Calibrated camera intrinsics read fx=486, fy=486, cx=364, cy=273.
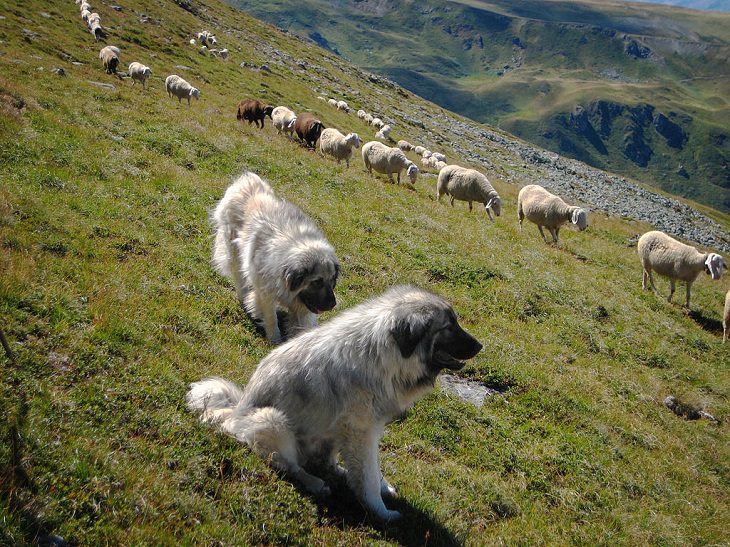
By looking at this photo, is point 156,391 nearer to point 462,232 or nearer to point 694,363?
point 462,232

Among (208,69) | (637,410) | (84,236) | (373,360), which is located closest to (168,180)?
(84,236)

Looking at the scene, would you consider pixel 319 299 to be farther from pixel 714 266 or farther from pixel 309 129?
pixel 309 129

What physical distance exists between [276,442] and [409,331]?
6.72ft

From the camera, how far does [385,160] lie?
28.3m

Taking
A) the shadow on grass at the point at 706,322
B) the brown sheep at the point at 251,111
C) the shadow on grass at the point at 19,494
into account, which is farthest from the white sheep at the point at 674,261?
the brown sheep at the point at 251,111

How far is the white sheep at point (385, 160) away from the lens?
92.4 feet

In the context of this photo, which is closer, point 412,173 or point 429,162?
point 412,173

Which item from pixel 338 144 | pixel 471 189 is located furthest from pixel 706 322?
pixel 338 144

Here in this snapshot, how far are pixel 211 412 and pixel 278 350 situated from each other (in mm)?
1134

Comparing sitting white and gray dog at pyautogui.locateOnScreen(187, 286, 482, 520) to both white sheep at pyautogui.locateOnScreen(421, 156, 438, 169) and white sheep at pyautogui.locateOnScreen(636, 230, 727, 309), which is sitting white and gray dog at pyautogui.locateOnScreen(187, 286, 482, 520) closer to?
white sheep at pyautogui.locateOnScreen(636, 230, 727, 309)

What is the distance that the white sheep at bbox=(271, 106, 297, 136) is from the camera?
33750 mm

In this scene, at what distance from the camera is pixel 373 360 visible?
228 inches

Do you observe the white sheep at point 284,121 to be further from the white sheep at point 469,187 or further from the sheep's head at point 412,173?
the white sheep at point 469,187

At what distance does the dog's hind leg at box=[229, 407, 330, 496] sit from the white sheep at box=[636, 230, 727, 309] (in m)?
20.2
